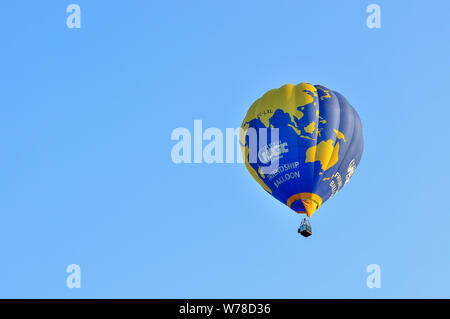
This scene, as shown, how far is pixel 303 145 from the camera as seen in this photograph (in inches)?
1324

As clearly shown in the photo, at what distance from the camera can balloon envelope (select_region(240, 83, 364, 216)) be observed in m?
33.5

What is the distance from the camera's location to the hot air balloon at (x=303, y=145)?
110 ft

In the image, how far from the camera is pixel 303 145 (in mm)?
33625

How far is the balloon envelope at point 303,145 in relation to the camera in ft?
110

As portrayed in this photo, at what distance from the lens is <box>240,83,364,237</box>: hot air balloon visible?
33.5m
